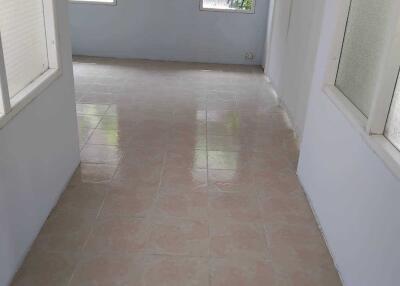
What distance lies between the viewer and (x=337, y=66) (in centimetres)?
252

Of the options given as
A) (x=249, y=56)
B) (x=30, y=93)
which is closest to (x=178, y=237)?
(x=30, y=93)

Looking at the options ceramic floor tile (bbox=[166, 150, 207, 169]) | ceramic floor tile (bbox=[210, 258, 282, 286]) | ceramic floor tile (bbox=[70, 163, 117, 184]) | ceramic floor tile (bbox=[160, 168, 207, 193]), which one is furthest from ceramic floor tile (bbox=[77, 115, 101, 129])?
ceramic floor tile (bbox=[210, 258, 282, 286])

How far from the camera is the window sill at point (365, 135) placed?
1.65m

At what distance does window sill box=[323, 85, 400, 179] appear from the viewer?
5.41ft

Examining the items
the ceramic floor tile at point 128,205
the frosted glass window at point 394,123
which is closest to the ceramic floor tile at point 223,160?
the ceramic floor tile at point 128,205

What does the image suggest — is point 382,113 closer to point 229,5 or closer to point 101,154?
point 101,154

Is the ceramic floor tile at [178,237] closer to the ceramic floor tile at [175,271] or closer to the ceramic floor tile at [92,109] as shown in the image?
the ceramic floor tile at [175,271]

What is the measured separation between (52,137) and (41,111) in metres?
0.26

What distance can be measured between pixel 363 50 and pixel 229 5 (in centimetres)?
456

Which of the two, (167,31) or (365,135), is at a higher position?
(365,135)

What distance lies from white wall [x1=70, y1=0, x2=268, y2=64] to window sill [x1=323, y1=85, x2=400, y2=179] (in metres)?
4.12

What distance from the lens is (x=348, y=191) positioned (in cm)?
211

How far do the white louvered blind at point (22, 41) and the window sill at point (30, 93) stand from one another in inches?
1.0

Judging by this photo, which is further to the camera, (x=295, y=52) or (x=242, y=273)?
(x=295, y=52)
